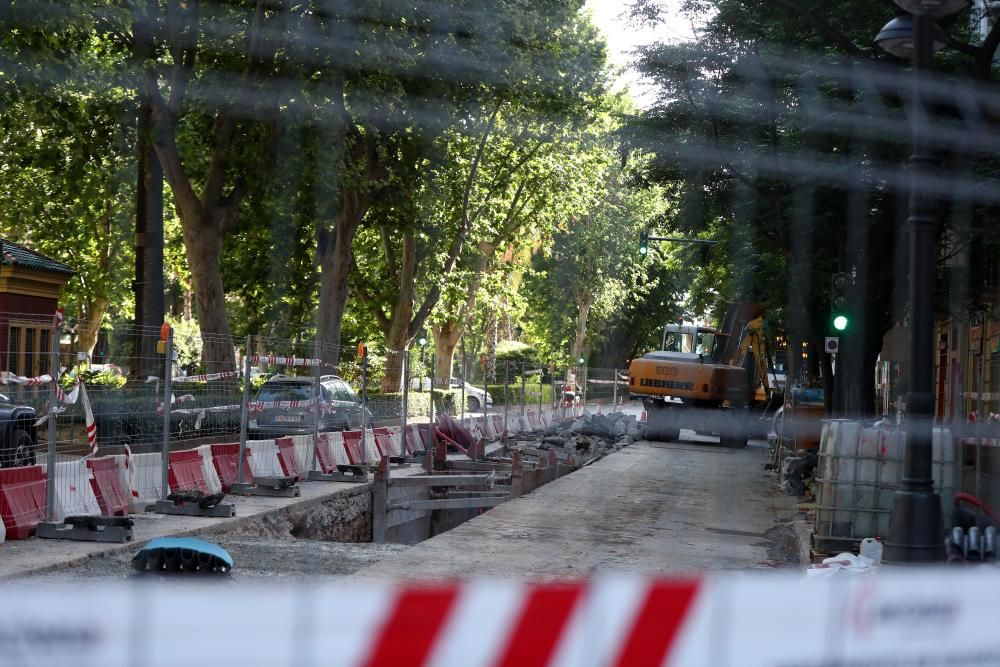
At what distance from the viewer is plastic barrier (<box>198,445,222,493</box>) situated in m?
14.0

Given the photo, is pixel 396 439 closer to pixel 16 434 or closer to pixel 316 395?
pixel 316 395

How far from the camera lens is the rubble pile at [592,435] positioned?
2800 cm

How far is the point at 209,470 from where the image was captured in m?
14.1

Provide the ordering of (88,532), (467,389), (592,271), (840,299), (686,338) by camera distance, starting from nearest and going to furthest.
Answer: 1. (88,532)
2. (840,299)
3. (467,389)
4. (686,338)
5. (592,271)

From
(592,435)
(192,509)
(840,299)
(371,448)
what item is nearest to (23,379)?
(192,509)

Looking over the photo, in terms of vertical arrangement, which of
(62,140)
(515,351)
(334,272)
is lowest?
(515,351)

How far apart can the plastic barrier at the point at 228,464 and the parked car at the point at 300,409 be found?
1.28 meters

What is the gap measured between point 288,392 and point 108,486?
569cm

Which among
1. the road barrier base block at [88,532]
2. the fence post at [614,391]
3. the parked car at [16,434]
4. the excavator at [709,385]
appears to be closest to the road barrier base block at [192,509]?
the parked car at [16,434]

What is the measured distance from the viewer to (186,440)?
13867mm

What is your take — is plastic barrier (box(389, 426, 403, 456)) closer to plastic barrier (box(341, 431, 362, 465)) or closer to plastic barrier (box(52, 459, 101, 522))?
plastic barrier (box(341, 431, 362, 465))

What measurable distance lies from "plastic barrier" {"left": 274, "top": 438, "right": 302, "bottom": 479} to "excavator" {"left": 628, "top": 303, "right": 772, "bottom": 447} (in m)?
19.9

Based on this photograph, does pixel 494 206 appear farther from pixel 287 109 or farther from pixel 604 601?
pixel 604 601

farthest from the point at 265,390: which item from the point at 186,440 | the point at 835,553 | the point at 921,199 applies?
the point at 921,199
